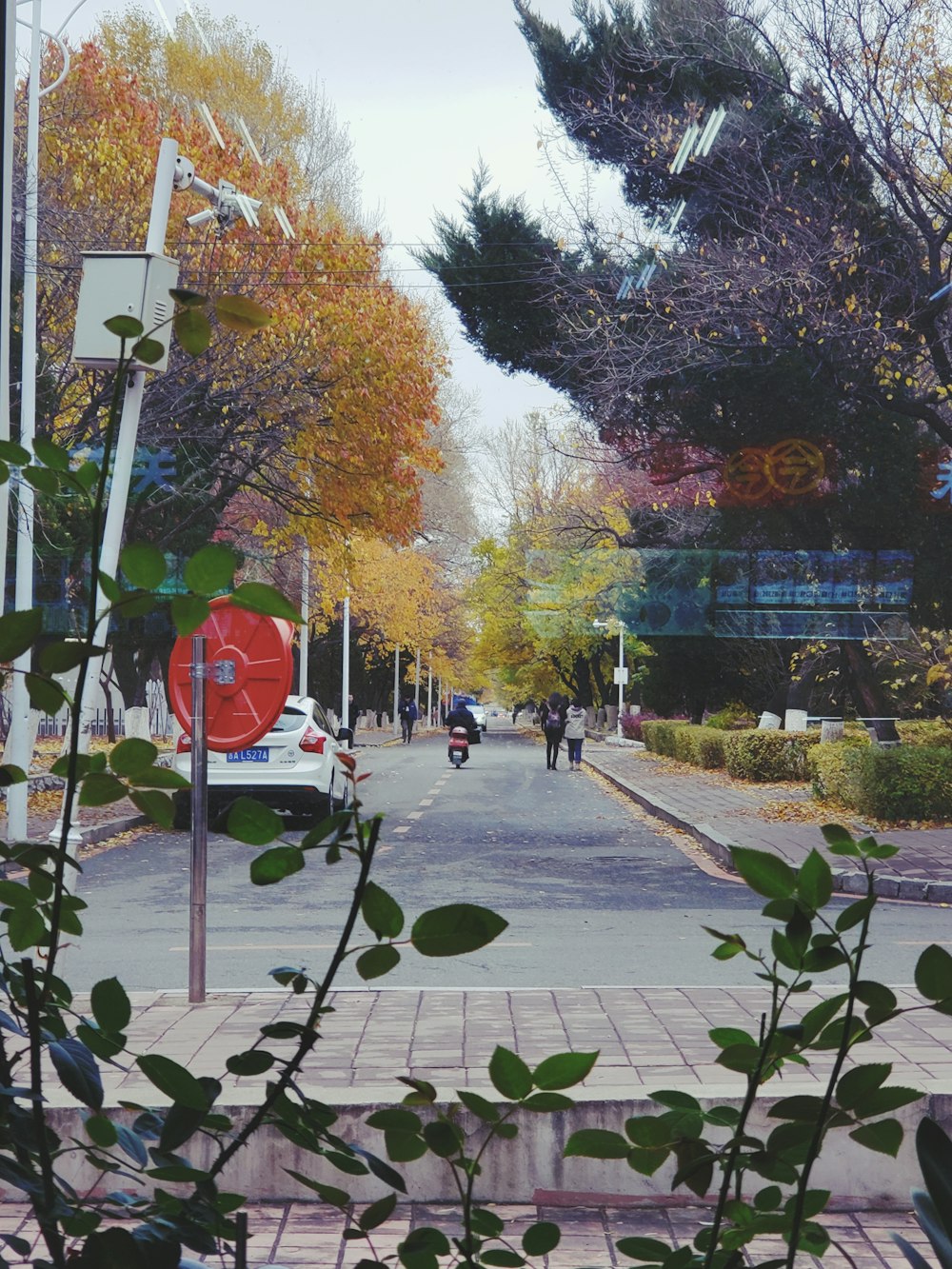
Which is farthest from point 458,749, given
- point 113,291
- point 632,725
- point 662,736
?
point 113,291

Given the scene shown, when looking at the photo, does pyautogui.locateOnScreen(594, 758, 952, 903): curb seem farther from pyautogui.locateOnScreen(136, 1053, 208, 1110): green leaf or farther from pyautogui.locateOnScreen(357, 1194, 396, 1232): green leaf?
pyautogui.locateOnScreen(136, 1053, 208, 1110): green leaf

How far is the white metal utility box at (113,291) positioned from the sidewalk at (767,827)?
9.47 feet

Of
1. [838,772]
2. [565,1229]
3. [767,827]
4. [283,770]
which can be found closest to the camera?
[565,1229]

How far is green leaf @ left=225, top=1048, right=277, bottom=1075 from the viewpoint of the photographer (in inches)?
49.2

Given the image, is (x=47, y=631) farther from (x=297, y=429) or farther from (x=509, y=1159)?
(x=297, y=429)

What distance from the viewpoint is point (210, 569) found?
1031mm

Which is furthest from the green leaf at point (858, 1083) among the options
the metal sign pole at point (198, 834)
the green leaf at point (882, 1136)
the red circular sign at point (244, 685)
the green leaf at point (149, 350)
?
the red circular sign at point (244, 685)

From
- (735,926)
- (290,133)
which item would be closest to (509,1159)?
(735,926)

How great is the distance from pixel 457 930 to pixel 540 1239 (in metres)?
0.32

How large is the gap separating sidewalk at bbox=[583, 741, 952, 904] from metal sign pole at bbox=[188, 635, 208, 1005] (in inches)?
89.3

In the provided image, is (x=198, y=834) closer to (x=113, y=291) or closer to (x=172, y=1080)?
(x=113, y=291)

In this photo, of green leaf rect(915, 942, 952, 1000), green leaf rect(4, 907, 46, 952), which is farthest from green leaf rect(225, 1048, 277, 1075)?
green leaf rect(915, 942, 952, 1000)

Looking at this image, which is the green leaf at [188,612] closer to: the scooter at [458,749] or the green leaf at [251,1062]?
the green leaf at [251,1062]

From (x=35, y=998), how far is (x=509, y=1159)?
3318mm
